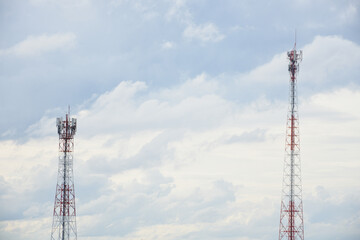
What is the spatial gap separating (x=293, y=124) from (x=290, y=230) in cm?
2450

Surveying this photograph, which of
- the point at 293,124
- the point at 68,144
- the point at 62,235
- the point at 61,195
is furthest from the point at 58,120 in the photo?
the point at 293,124

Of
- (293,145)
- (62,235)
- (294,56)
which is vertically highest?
(294,56)

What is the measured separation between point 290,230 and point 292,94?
105 feet

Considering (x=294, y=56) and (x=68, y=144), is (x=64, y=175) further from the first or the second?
(x=294, y=56)

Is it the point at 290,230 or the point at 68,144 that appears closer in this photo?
the point at 290,230

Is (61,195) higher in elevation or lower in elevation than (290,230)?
higher

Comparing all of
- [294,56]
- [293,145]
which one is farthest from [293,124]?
[294,56]

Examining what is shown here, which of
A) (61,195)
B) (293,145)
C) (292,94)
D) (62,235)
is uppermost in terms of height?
(292,94)

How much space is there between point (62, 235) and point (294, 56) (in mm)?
69106

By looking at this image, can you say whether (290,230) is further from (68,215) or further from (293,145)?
(68,215)

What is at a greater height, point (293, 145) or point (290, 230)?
point (293, 145)

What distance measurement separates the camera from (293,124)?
142000 mm

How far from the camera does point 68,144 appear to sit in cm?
14725

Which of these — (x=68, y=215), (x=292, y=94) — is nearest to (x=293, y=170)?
(x=292, y=94)
